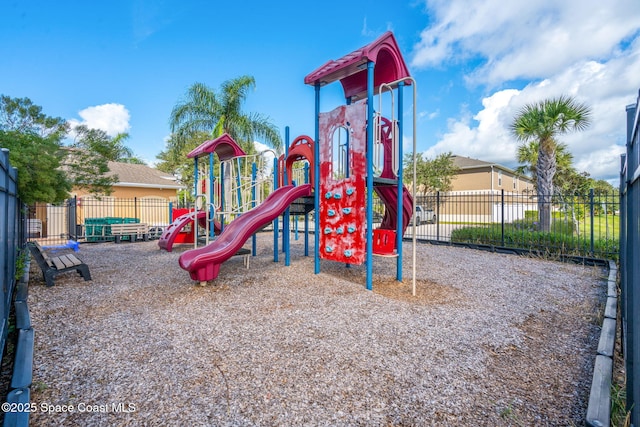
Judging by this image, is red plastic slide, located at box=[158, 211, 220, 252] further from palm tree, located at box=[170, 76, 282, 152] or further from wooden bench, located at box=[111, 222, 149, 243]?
palm tree, located at box=[170, 76, 282, 152]

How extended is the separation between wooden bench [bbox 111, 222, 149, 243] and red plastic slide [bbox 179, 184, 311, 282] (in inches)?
359

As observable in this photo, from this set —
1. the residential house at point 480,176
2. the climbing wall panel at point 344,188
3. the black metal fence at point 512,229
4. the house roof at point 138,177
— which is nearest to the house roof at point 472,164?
the residential house at point 480,176

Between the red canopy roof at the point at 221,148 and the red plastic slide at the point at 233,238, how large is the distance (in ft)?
10.9

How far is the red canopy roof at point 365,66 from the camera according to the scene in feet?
17.8

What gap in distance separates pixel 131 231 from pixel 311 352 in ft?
41.8

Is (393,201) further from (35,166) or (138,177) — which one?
(138,177)

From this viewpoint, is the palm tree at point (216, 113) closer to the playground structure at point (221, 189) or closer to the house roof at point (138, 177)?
the house roof at point (138, 177)

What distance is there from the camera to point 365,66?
5629mm

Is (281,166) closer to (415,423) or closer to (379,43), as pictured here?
(379,43)

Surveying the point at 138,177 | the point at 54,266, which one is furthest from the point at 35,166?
the point at 138,177

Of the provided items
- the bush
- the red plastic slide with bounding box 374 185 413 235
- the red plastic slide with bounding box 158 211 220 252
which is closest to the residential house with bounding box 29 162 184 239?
the red plastic slide with bounding box 158 211 220 252

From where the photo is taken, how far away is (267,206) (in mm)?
6684

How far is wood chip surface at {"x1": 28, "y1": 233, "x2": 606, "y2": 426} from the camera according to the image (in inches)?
88.4

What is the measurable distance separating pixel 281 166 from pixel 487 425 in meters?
7.01
